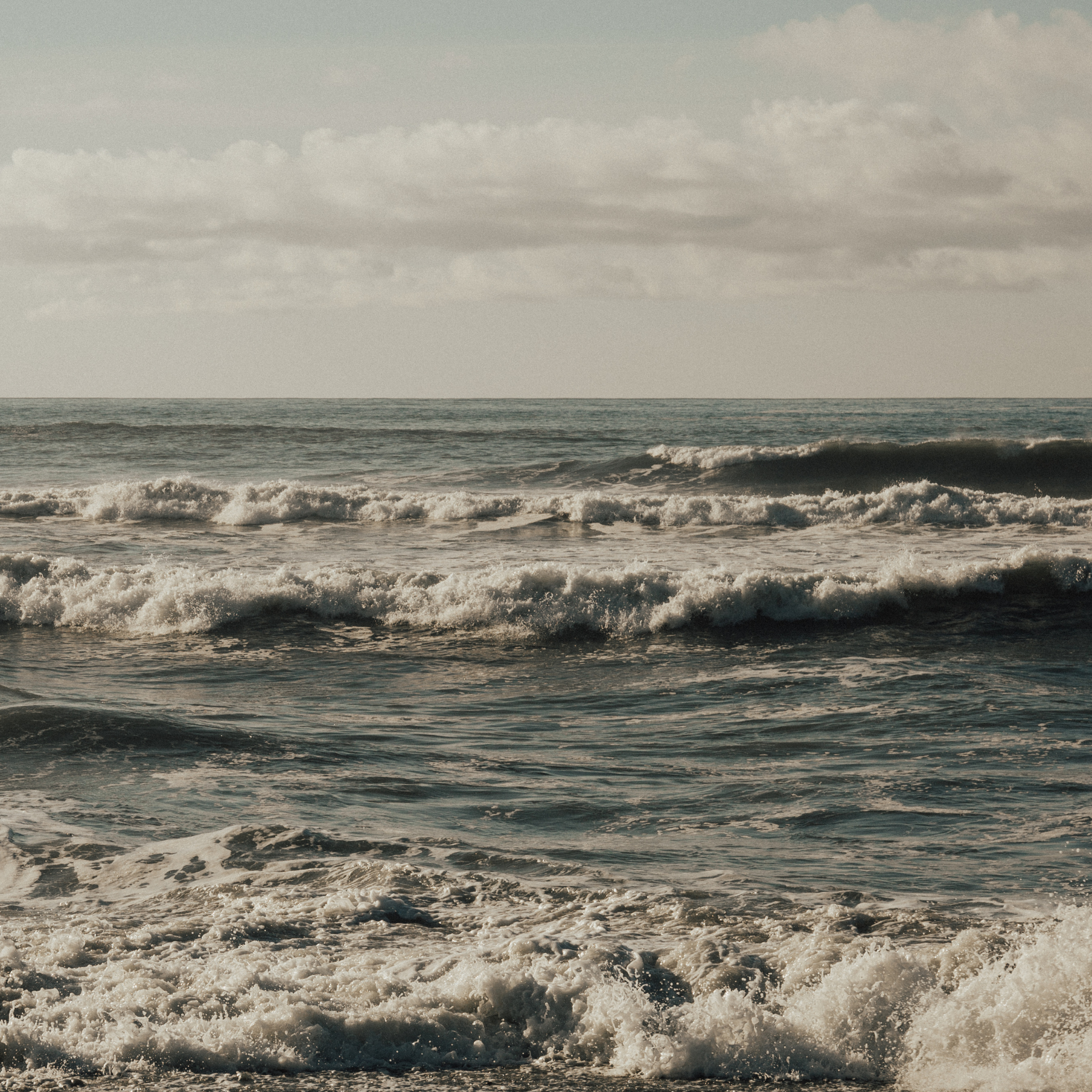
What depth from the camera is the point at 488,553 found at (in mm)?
16438

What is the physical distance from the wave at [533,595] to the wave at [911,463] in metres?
13.0

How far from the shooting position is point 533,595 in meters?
12.2

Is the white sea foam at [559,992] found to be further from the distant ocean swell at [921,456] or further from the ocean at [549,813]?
the distant ocean swell at [921,456]

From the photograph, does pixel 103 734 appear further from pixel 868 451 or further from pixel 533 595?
pixel 868 451

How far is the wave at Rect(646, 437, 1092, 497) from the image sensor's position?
25.5 m

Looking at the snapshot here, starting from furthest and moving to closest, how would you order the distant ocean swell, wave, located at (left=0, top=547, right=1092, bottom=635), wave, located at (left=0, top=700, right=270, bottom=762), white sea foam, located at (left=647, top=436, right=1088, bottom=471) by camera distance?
1. white sea foam, located at (left=647, top=436, right=1088, bottom=471)
2. the distant ocean swell
3. wave, located at (left=0, top=547, right=1092, bottom=635)
4. wave, located at (left=0, top=700, right=270, bottom=762)

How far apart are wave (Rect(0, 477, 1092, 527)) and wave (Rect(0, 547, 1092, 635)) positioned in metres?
6.05

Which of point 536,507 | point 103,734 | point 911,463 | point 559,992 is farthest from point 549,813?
point 911,463

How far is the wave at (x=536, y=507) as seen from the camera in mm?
19219

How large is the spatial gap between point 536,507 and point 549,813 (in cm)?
1480

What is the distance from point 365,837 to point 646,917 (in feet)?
5.80

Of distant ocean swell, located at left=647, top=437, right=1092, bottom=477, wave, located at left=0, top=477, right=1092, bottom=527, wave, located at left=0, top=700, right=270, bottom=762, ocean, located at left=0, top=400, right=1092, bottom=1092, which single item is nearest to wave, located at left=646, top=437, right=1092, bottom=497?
distant ocean swell, located at left=647, top=437, right=1092, bottom=477

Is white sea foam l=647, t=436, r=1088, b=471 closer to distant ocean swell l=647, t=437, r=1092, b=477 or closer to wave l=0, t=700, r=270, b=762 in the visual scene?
distant ocean swell l=647, t=437, r=1092, b=477

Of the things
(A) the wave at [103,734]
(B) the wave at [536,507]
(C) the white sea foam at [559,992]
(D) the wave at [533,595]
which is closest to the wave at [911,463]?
(B) the wave at [536,507]
